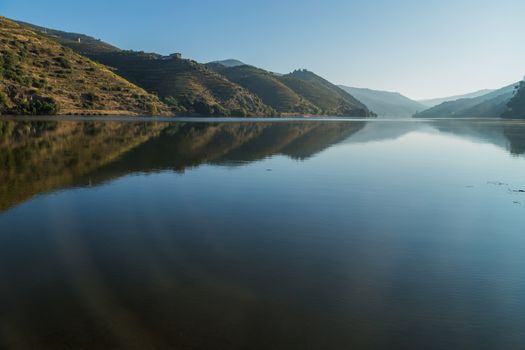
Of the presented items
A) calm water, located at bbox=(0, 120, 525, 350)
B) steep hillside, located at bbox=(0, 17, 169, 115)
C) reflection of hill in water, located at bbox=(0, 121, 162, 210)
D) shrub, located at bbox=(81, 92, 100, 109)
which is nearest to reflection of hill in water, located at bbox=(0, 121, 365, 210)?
reflection of hill in water, located at bbox=(0, 121, 162, 210)

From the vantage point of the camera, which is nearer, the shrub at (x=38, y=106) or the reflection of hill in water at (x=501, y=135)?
the reflection of hill in water at (x=501, y=135)

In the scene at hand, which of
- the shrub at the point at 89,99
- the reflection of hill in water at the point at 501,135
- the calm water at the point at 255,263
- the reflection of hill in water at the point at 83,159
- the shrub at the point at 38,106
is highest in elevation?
the shrub at the point at 89,99

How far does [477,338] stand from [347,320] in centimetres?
289

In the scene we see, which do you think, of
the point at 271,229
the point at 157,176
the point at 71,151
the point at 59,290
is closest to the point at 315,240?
the point at 271,229

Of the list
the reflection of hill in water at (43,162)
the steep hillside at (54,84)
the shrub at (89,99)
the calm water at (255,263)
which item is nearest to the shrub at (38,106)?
the steep hillside at (54,84)

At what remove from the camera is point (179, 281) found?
36.8 feet

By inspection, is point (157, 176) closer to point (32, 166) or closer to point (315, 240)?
point (32, 166)

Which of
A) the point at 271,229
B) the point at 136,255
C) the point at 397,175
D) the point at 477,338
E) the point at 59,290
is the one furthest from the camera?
the point at 397,175

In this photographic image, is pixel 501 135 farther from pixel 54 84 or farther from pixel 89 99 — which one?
pixel 54 84

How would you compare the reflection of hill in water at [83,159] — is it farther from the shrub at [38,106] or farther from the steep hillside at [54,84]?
the steep hillside at [54,84]

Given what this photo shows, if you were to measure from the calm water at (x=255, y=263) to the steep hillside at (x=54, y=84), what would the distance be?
391ft

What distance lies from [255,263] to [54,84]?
160365 mm

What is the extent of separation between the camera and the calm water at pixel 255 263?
870 centimetres

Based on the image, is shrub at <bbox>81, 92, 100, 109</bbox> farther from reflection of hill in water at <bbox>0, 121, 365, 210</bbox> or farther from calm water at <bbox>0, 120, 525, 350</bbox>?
calm water at <bbox>0, 120, 525, 350</bbox>
